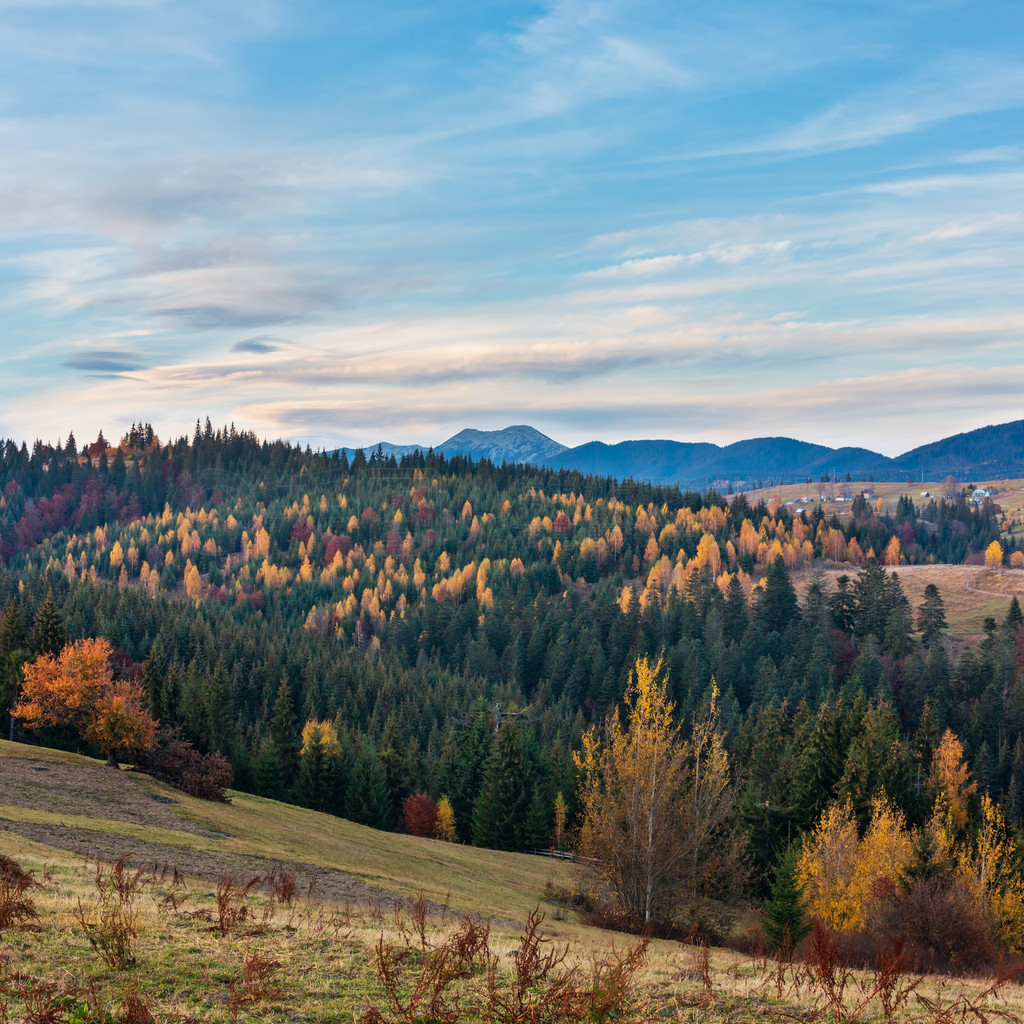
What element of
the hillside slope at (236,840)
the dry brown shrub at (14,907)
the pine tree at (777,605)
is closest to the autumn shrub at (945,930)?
the hillside slope at (236,840)

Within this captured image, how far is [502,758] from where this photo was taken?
→ 71.5 meters

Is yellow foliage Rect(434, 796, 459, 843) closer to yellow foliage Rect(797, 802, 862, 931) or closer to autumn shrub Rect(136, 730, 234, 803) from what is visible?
autumn shrub Rect(136, 730, 234, 803)

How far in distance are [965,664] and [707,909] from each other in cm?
11020

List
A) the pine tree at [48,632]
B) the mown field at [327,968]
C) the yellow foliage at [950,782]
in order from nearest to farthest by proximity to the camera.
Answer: the mown field at [327,968]
the yellow foliage at [950,782]
the pine tree at [48,632]

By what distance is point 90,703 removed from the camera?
58.1 meters

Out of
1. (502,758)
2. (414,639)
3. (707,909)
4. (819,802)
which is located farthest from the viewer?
(414,639)

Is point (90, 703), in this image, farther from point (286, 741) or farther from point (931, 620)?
point (931, 620)

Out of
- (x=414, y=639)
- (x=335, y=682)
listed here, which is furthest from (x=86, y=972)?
(x=414, y=639)

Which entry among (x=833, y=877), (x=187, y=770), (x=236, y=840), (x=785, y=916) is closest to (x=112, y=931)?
(x=785, y=916)

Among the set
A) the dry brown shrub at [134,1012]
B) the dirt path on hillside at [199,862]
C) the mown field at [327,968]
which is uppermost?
the dry brown shrub at [134,1012]

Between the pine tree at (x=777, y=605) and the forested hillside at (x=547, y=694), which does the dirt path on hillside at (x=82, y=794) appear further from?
the pine tree at (x=777, y=605)

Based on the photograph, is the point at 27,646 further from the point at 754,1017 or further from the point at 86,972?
the point at 754,1017

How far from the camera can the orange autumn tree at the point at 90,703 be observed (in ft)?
176

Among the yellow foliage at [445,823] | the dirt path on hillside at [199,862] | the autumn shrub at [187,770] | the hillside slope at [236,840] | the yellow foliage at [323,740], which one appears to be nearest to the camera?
the dirt path on hillside at [199,862]
